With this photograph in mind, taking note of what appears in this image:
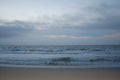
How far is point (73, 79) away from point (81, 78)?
0.41 metres

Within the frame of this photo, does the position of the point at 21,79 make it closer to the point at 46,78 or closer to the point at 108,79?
the point at 46,78

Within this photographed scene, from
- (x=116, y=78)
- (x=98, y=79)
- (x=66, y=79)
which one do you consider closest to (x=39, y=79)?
(x=66, y=79)

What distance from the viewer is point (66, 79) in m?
7.82

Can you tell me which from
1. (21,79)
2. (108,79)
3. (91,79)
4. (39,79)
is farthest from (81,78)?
(21,79)

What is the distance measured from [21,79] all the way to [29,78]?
0.28 metres

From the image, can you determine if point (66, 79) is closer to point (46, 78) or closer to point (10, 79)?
point (46, 78)

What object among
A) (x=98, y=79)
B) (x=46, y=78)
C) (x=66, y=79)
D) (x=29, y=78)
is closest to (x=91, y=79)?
(x=98, y=79)

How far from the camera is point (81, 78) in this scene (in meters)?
8.09

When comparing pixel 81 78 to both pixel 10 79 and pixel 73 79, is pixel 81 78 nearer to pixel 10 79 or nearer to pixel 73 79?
pixel 73 79

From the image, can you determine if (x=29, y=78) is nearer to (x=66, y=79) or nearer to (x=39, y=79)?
(x=39, y=79)

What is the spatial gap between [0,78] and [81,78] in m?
2.81

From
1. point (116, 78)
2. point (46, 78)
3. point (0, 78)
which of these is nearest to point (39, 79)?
point (46, 78)

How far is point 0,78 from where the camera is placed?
318 inches

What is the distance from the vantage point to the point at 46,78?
316 inches
